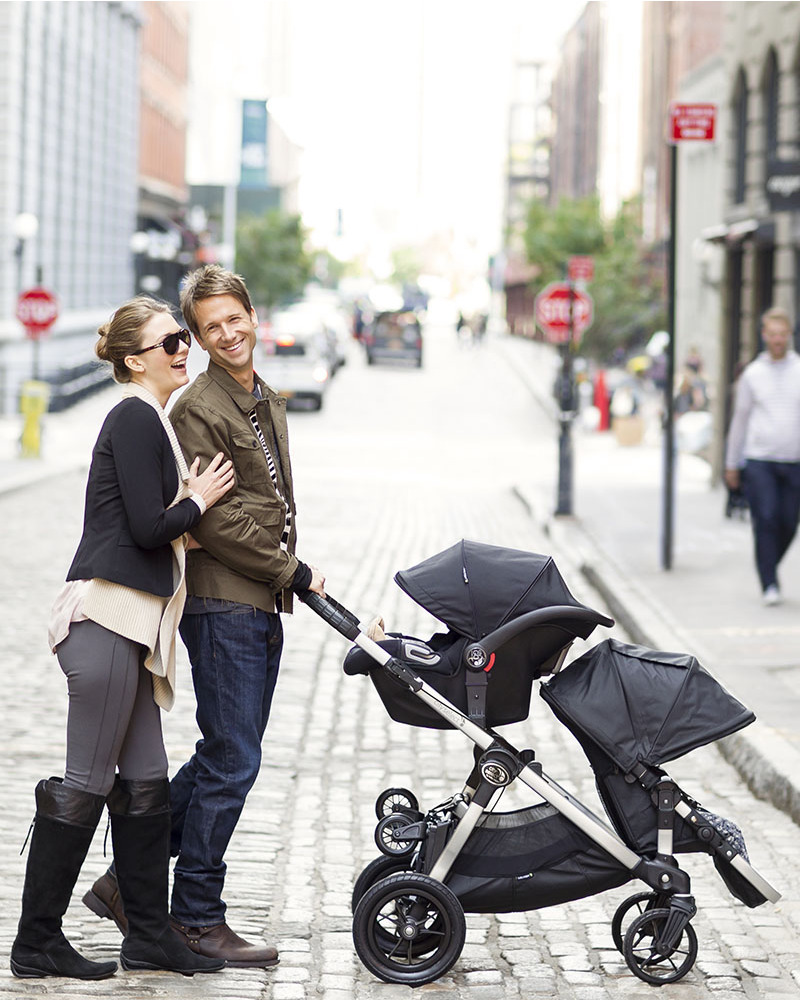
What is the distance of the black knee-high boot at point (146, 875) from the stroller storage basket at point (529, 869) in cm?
76

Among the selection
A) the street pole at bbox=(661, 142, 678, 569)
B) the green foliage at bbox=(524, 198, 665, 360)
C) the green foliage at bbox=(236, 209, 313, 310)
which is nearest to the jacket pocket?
the street pole at bbox=(661, 142, 678, 569)

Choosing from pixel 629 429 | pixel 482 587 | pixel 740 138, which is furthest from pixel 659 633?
pixel 629 429

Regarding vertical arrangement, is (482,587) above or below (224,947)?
above

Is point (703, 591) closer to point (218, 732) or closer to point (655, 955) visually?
point (655, 955)

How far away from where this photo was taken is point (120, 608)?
14.6ft

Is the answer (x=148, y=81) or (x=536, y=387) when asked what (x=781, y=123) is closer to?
(x=536, y=387)

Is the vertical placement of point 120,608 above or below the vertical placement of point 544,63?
below

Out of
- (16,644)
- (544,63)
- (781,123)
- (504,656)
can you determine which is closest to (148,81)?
(781,123)

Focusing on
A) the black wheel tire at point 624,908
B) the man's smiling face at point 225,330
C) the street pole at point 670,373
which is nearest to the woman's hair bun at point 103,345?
the man's smiling face at point 225,330

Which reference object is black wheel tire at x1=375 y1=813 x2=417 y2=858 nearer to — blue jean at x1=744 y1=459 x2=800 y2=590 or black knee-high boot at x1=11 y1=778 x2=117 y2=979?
black knee-high boot at x1=11 y1=778 x2=117 y2=979

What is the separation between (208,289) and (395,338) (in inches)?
2142

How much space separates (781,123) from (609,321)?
2754 cm

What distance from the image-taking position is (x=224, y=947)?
189 inches

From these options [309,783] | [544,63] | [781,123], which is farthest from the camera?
[544,63]
